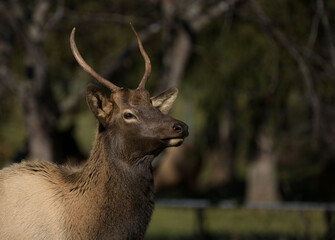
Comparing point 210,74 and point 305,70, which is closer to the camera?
point 305,70

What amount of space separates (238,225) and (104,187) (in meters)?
10.1

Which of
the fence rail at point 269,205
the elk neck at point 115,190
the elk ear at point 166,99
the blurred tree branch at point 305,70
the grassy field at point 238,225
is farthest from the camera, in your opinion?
the grassy field at point 238,225

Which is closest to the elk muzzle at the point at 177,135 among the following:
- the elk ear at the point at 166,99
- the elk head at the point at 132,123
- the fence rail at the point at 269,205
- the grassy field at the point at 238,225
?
the elk head at the point at 132,123

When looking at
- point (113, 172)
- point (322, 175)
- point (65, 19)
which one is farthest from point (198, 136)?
point (113, 172)

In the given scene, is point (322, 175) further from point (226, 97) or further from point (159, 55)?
point (159, 55)

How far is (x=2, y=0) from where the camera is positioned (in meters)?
9.84

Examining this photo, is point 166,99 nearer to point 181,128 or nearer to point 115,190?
point 181,128

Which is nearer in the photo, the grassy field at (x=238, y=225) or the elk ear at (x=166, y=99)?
the elk ear at (x=166, y=99)

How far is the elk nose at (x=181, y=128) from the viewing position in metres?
5.29

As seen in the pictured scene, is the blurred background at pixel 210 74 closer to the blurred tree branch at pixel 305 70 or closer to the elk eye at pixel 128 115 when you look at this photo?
the blurred tree branch at pixel 305 70

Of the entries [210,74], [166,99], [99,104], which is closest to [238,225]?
[210,74]

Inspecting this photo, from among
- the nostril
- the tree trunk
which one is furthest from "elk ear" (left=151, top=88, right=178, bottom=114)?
the tree trunk

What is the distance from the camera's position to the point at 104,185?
217 inches

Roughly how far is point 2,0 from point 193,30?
9.57 feet
